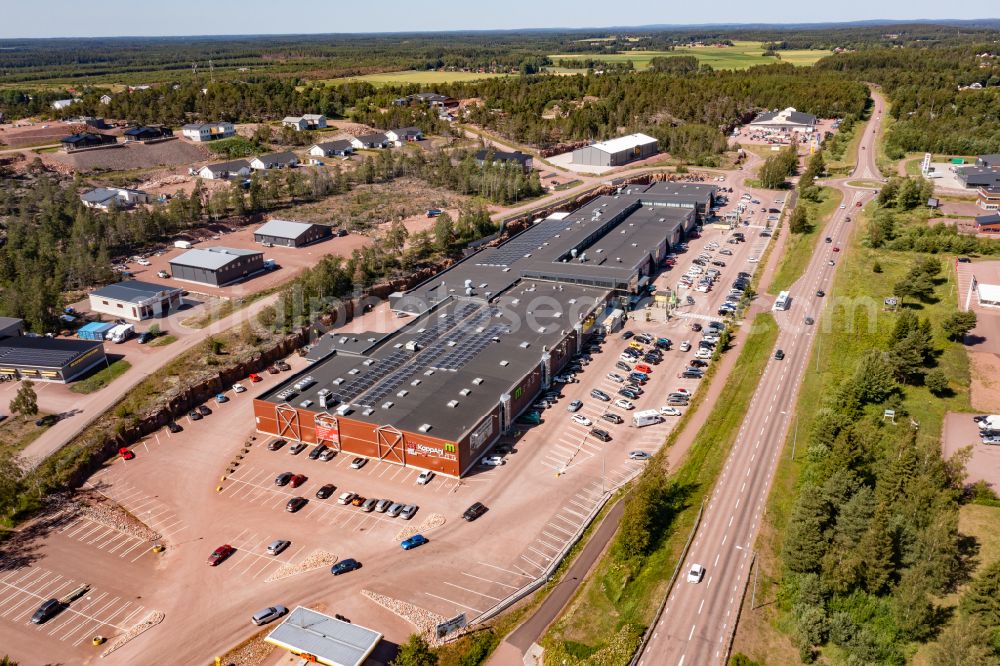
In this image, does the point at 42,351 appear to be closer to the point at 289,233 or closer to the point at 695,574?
the point at 289,233

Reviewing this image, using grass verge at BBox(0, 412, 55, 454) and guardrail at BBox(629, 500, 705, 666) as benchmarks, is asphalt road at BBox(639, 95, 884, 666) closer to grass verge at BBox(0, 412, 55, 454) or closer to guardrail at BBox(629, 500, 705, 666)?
guardrail at BBox(629, 500, 705, 666)

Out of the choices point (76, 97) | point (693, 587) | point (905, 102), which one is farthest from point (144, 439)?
point (905, 102)

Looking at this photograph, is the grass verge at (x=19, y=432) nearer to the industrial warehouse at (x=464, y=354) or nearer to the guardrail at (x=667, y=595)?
the industrial warehouse at (x=464, y=354)

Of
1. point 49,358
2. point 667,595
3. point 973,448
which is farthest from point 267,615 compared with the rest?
point 973,448

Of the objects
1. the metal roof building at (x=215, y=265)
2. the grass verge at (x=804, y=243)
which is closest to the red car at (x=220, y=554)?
the metal roof building at (x=215, y=265)

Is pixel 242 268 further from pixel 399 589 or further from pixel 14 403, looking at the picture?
pixel 399 589

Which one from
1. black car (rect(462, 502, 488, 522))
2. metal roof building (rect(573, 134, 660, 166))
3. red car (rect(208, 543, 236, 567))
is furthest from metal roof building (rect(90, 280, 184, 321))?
metal roof building (rect(573, 134, 660, 166))
